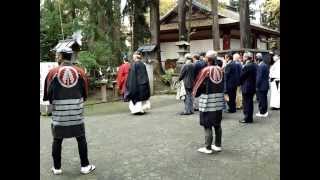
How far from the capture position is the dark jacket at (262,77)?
10547 mm

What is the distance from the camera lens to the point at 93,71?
15945mm

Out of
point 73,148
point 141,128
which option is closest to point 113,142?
point 73,148

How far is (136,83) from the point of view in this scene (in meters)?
11.4

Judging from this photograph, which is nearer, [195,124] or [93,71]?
[195,124]

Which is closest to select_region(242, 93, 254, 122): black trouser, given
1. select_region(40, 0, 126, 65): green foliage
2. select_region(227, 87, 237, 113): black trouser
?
select_region(227, 87, 237, 113): black trouser

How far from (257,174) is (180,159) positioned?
1357mm

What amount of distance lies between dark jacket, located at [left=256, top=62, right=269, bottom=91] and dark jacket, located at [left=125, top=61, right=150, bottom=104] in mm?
3172

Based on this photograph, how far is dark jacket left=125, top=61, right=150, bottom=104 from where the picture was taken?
37.3 ft

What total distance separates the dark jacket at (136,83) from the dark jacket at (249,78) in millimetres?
2998

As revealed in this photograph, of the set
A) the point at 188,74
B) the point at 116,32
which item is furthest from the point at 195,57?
the point at 116,32

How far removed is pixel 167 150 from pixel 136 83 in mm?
4449

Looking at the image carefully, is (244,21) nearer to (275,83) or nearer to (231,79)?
(275,83)
